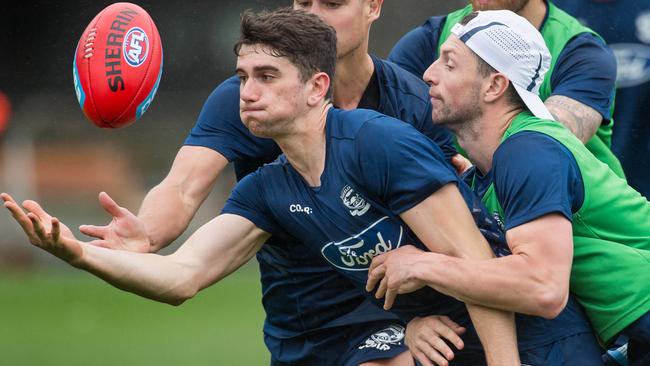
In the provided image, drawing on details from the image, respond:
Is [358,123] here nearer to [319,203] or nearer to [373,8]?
[319,203]

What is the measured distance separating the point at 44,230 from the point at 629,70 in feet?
13.0

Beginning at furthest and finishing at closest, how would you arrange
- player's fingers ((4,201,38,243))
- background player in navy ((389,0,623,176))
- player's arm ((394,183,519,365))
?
1. background player in navy ((389,0,623,176))
2. player's arm ((394,183,519,365))
3. player's fingers ((4,201,38,243))

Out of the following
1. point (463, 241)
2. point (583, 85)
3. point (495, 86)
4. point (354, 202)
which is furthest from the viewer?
point (583, 85)

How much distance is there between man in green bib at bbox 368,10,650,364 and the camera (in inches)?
156

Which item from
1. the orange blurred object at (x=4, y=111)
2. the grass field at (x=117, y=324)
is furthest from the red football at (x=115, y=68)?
the orange blurred object at (x=4, y=111)

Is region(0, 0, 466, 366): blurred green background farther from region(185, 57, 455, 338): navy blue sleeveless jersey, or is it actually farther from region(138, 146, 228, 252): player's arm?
region(138, 146, 228, 252): player's arm

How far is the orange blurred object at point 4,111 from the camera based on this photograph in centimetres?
1658

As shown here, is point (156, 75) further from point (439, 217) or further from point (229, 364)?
point (229, 364)

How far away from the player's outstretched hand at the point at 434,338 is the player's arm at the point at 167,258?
2.59 feet

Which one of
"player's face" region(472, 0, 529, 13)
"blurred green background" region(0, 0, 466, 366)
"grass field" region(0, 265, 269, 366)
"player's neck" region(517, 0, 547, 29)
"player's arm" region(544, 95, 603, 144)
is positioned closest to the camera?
"player's arm" region(544, 95, 603, 144)

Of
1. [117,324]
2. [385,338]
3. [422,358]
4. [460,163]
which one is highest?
[460,163]

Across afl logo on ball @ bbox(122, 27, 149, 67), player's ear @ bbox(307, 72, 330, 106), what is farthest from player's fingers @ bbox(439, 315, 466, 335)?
afl logo on ball @ bbox(122, 27, 149, 67)

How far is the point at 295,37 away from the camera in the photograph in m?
4.50


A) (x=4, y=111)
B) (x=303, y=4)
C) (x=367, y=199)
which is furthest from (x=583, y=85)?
(x=4, y=111)
